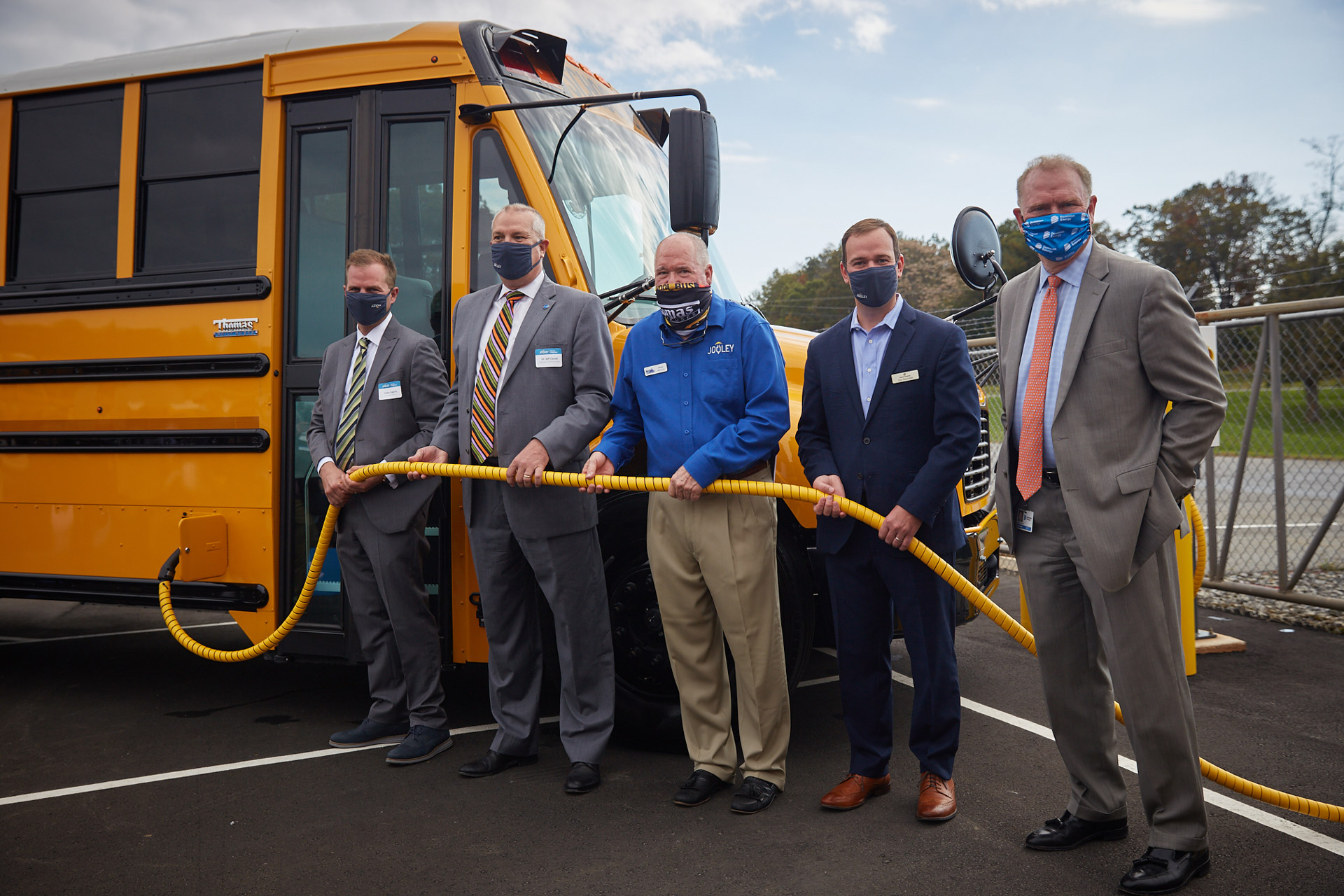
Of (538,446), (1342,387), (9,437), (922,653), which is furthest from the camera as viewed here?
(1342,387)

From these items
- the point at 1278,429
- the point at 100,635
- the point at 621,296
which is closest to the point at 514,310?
the point at 621,296

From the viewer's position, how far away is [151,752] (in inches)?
166

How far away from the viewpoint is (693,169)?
354 centimetres

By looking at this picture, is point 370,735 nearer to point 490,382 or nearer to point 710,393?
point 490,382

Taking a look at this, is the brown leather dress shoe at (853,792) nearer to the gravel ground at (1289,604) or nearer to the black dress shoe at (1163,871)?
the black dress shoe at (1163,871)

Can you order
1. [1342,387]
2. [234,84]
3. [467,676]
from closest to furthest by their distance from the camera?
1. [234,84]
2. [467,676]
3. [1342,387]

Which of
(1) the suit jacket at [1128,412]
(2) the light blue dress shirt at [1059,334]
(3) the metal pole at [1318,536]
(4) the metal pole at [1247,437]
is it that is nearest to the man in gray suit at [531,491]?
(2) the light blue dress shirt at [1059,334]

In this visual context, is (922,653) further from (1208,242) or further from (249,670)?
(1208,242)

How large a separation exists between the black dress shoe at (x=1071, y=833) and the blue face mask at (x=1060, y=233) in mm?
1860

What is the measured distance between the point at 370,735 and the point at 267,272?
2196 millimetres

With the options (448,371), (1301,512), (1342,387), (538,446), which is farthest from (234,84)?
(1301,512)

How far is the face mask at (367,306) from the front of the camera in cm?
401

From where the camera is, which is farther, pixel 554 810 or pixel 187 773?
pixel 187 773

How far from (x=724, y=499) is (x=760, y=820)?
1169 mm
